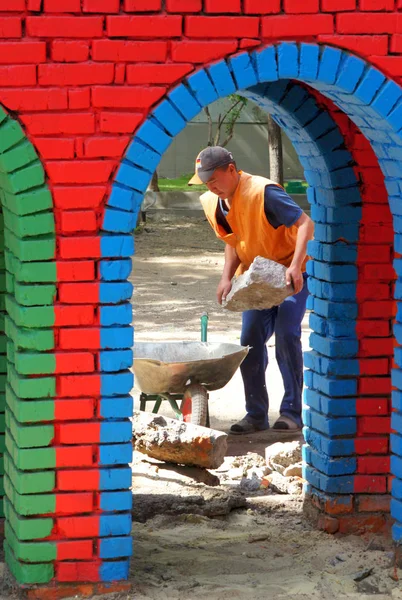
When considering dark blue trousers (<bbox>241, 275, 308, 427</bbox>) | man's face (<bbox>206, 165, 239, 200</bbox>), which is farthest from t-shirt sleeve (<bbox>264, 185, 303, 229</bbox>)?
dark blue trousers (<bbox>241, 275, 308, 427</bbox>)

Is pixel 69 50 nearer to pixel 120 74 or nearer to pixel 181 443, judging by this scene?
pixel 120 74

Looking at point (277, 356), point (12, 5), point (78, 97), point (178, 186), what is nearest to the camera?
point (12, 5)

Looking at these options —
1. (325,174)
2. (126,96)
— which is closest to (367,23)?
(126,96)

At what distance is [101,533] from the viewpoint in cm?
493

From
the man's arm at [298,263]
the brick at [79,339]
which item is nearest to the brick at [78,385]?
the brick at [79,339]

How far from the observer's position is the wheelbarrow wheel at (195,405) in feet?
25.1

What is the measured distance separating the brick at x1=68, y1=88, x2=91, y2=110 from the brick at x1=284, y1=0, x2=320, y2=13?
3.02 feet

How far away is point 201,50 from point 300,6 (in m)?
0.47

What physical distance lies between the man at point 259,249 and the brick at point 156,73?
2498 millimetres

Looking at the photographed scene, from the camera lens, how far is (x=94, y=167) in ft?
15.5

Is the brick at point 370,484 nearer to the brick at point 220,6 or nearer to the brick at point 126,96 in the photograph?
the brick at point 126,96

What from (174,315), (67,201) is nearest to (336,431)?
(67,201)

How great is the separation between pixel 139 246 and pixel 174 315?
17.6ft

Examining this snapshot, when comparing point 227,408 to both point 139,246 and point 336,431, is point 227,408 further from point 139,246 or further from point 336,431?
point 139,246
